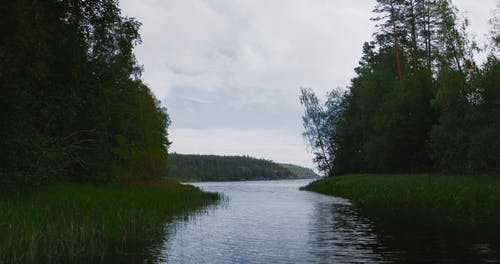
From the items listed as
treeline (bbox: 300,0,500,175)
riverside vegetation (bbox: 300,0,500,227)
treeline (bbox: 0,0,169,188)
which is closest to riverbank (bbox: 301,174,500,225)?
riverside vegetation (bbox: 300,0,500,227)

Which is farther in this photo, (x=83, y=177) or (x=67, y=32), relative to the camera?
(x=83, y=177)

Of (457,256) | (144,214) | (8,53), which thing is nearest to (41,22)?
(8,53)

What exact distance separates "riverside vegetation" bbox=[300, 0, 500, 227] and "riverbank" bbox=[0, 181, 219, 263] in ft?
50.7

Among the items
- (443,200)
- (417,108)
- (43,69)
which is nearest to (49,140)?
(43,69)

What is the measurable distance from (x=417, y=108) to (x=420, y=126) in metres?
2.11

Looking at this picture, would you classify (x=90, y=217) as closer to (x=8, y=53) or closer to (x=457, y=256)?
(x=8, y=53)

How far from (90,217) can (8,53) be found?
21.9ft

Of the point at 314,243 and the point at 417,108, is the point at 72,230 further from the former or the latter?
the point at 417,108

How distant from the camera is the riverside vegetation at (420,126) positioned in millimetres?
29920

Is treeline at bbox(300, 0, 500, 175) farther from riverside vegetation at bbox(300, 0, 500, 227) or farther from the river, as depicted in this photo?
the river

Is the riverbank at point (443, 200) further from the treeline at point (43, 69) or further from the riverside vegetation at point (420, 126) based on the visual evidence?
the treeline at point (43, 69)

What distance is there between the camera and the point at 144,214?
857 inches

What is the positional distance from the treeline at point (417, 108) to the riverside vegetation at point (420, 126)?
111mm

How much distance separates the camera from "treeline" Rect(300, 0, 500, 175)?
40625 millimetres
